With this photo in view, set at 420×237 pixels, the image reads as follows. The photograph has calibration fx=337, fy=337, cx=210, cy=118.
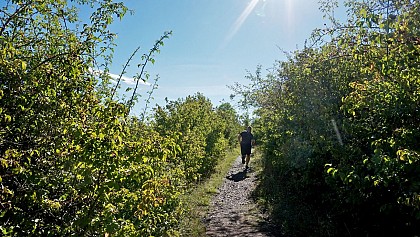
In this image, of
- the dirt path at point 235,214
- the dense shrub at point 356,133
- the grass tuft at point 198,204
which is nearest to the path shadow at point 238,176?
the grass tuft at point 198,204

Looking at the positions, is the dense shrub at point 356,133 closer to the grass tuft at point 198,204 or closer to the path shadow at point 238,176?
the grass tuft at point 198,204

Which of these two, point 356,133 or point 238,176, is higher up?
point 356,133

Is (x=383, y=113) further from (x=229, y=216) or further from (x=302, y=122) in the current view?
(x=229, y=216)

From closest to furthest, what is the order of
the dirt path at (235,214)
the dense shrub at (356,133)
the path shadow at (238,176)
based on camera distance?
the dense shrub at (356,133) < the dirt path at (235,214) < the path shadow at (238,176)

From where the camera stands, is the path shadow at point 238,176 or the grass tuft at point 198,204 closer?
the grass tuft at point 198,204

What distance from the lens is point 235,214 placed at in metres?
9.14

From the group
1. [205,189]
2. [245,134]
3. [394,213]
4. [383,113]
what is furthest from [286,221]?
[245,134]

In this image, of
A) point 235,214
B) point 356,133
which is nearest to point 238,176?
point 235,214

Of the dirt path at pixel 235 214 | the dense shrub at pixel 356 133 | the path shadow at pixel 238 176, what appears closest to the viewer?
the dense shrub at pixel 356 133

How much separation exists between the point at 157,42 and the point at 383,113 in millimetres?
3166

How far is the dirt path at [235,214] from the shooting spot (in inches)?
301

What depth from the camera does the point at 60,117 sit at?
3.70 metres

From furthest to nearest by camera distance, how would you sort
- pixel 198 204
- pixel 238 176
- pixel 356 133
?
pixel 238 176 → pixel 198 204 → pixel 356 133

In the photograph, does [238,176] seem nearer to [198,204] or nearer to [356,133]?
[198,204]
